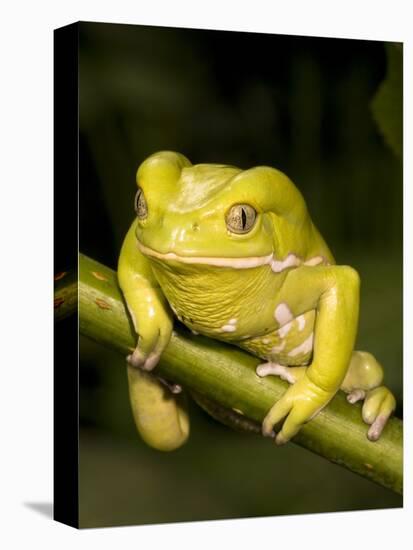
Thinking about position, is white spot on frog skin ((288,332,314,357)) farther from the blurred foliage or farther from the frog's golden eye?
the blurred foliage

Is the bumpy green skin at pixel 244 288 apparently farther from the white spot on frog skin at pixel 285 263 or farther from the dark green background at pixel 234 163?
the dark green background at pixel 234 163

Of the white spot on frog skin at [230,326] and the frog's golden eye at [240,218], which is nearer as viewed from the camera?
the frog's golden eye at [240,218]

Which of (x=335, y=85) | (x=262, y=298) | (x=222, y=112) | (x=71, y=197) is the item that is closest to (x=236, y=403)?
(x=262, y=298)

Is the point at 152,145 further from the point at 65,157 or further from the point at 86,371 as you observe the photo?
the point at 86,371

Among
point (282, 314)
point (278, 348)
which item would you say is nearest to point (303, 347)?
point (278, 348)

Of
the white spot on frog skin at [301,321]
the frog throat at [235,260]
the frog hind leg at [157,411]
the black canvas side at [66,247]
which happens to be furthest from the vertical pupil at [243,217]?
the frog hind leg at [157,411]

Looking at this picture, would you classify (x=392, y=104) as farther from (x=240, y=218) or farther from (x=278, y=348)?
(x=240, y=218)

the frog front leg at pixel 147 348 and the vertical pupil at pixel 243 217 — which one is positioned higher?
the vertical pupil at pixel 243 217
